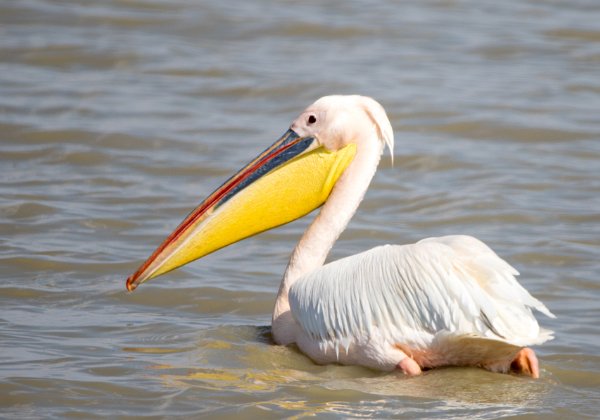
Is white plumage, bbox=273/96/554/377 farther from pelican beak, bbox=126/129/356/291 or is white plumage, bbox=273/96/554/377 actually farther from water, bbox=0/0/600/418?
pelican beak, bbox=126/129/356/291

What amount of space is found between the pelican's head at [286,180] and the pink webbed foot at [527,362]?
110 cm

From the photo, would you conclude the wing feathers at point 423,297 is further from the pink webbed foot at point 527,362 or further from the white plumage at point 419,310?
the pink webbed foot at point 527,362

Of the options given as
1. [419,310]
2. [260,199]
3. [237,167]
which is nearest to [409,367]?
[419,310]

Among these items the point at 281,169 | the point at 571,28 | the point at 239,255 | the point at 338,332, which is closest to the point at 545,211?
the point at 239,255

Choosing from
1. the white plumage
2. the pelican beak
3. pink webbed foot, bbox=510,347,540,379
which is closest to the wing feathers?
the white plumage

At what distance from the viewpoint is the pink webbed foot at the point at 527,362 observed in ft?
14.4

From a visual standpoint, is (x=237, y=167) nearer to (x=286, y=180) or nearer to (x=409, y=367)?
(x=286, y=180)

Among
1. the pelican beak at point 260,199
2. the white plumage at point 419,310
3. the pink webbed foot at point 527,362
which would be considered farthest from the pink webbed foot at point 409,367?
the pelican beak at point 260,199

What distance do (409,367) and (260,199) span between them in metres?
1.13

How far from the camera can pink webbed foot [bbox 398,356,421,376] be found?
13.9ft

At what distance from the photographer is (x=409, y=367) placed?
4242mm

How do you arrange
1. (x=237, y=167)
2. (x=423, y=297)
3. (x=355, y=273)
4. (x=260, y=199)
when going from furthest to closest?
(x=237, y=167), (x=260, y=199), (x=355, y=273), (x=423, y=297)

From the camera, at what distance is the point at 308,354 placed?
4.61m

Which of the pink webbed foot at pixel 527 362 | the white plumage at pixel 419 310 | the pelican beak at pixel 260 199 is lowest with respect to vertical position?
the pink webbed foot at pixel 527 362
